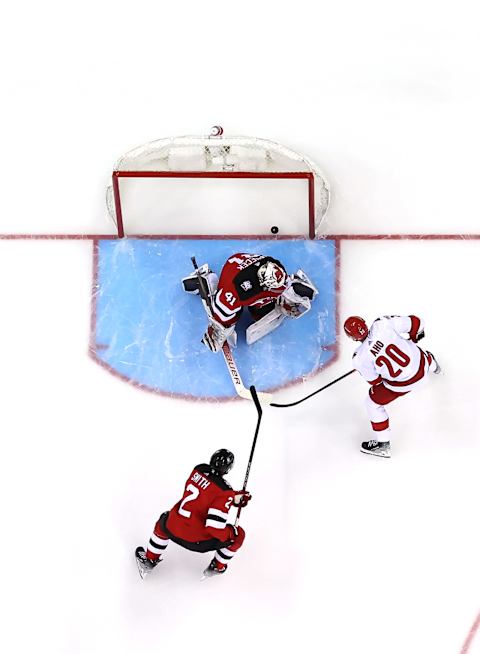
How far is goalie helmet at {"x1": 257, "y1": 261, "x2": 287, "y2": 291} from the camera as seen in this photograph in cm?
497

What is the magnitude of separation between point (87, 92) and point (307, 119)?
1244 millimetres

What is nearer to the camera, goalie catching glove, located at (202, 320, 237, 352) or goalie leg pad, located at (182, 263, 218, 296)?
goalie catching glove, located at (202, 320, 237, 352)

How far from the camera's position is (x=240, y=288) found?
5039 millimetres

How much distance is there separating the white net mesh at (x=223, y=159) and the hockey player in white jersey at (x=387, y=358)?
0.92m

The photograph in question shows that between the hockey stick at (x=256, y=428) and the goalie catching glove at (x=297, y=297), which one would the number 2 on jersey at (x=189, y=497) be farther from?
the goalie catching glove at (x=297, y=297)

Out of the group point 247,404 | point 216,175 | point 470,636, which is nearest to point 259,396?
point 247,404

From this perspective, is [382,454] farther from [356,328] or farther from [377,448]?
[356,328]

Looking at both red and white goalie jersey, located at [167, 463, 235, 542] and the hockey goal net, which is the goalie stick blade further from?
the hockey goal net

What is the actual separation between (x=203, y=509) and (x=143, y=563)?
458 mm

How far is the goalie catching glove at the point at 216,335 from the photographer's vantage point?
5.18 m

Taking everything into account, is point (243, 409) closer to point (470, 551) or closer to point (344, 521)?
point (344, 521)

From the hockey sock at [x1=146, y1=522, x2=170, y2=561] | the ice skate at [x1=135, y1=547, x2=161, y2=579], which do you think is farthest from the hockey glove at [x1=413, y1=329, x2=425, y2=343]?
the ice skate at [x1=135, y1=547, x2=161, y2=579]

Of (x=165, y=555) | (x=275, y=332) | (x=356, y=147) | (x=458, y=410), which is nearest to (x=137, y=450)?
(x=165, y=555)

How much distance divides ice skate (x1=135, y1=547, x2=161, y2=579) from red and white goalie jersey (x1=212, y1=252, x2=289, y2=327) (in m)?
1.16
